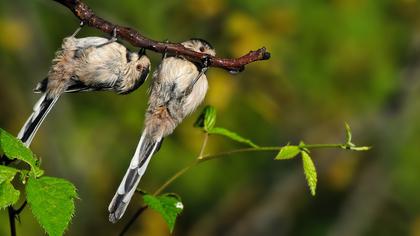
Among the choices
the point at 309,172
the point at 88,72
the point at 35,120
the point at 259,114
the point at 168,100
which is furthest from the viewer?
the point at 259,114

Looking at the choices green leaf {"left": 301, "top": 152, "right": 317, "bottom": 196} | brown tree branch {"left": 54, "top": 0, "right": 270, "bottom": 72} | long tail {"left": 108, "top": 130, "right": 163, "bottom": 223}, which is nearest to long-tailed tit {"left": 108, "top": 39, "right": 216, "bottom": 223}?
long tail {"left": 108, "top": 130, "right": 163, "bottom": 223}

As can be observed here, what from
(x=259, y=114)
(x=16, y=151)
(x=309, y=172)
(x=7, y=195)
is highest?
(x=259, y=114)

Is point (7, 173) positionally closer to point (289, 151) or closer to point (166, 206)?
point (166, 206)

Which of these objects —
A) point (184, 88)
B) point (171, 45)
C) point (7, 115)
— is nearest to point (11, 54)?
point (7, 115)

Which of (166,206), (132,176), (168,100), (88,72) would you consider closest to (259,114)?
(168,100)

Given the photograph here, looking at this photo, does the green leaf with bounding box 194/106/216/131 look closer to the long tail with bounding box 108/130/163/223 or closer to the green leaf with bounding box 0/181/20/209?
the long tail with bounding box 108/130/163/223

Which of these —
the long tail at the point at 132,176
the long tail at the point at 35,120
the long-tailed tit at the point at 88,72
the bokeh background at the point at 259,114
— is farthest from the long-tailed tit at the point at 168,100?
the bokeh background at the point at 259,114

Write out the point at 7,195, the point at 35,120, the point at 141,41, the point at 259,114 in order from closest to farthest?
the point at 7,195 < the point at 141,41 < the point at 35,120 < the point at 259,114

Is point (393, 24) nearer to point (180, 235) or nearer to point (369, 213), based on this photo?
point (369, 213)
